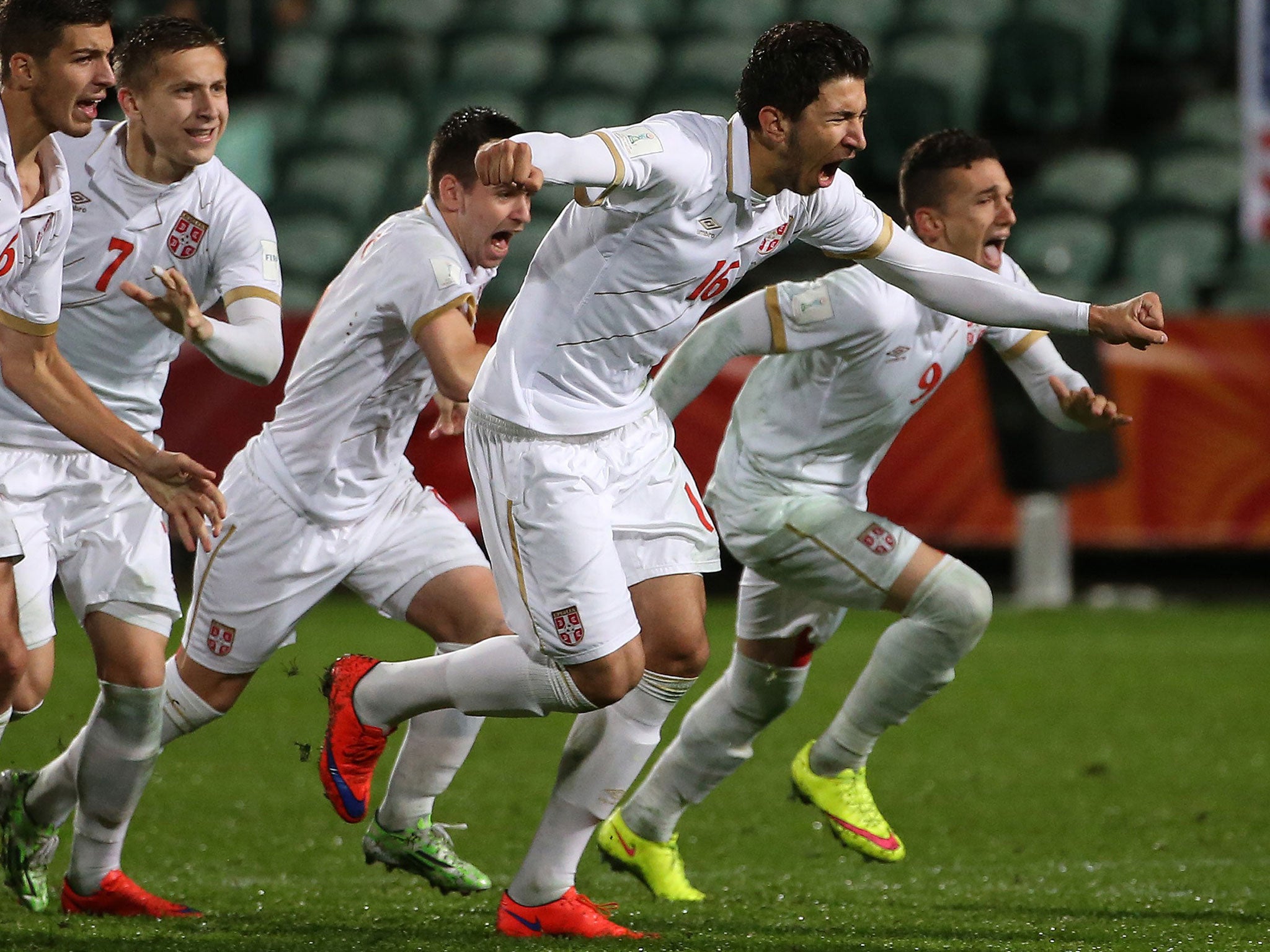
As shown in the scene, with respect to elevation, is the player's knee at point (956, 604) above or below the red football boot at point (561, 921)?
above

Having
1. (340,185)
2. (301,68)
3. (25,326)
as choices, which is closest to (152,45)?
(25,326)

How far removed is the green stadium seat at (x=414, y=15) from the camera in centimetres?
1544

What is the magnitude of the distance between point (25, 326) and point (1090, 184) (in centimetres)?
1033

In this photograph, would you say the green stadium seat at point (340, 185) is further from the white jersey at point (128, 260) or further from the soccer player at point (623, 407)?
the soccer player at point (623, 407)

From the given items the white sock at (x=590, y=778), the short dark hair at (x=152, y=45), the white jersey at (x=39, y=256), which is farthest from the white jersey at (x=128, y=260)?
the white sock at (x=590, y=778)

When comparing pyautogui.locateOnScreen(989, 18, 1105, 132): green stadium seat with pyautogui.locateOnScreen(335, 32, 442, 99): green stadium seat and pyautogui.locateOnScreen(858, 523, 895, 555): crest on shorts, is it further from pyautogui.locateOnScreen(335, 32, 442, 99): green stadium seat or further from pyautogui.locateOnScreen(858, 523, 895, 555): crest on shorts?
pyautogui.locateOnScreen(858, 523, 895, 555): crest on shorts

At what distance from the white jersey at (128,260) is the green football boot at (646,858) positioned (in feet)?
5.48

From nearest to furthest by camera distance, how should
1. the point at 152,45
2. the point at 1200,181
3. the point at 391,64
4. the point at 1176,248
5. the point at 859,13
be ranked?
the point at 152,45 → the point at 1176,248 → the point at 1200,181 → the point at 859,13 → the point at 391,64

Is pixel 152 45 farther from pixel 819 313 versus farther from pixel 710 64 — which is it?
pixel 710 64

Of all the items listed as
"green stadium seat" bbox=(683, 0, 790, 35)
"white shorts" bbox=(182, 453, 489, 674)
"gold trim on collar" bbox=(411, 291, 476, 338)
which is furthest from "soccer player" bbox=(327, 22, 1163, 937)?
"green stadium seat" bbox=(683, 0, 790, 35)

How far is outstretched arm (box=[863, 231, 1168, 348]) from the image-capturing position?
3.98 m

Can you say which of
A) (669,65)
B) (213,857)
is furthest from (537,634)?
(669,65)

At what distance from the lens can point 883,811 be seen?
611 cm

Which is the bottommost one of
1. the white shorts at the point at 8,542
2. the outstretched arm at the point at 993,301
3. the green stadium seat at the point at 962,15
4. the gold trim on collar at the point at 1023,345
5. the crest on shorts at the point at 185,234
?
the green stadium seat at the point at 962,15
